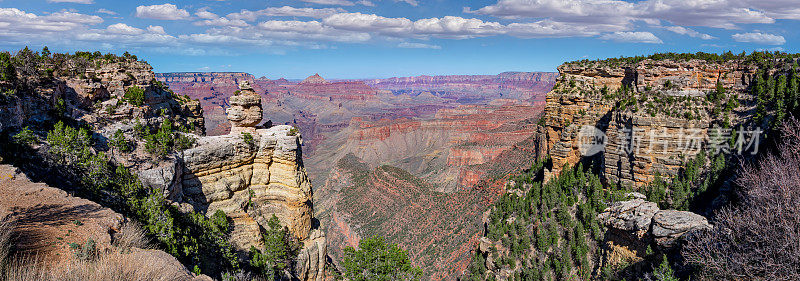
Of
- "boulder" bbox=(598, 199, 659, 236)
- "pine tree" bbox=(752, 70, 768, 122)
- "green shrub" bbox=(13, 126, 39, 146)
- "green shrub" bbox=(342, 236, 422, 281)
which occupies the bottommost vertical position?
"green shrub" bbox=(342, 236, 422, 281)

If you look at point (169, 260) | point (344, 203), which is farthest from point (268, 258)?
point (344, 203)

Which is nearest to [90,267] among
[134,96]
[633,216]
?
[134,96]

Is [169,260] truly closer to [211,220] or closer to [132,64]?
[211,220]

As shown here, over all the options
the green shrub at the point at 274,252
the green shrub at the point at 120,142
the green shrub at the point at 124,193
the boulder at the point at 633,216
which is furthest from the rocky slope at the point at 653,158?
the green shrub at the point at 120,142

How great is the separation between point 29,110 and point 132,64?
6.24 meters

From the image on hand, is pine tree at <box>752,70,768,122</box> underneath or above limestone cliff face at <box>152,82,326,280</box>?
above

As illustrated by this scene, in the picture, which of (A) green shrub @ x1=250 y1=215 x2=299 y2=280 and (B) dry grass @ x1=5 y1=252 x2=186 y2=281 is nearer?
(B) dry grass @ x1=5 y1=252 x2=186 y2=281

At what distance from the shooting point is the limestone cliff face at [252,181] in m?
16.8

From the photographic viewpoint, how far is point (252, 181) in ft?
60.5

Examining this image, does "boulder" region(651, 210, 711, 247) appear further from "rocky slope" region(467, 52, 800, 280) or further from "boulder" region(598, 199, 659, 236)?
"rocky slope" region(467, 52, 800, 280)

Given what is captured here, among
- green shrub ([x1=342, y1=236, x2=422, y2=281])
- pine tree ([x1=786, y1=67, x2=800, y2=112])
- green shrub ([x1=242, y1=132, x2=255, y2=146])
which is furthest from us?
pine tree ([x1=786, y1=67, x2=800, y2=112])

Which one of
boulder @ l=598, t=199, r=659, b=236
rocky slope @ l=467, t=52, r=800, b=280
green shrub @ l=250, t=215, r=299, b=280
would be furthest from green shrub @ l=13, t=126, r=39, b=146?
rocky slope @ l=467, t=52, r=800, b=280

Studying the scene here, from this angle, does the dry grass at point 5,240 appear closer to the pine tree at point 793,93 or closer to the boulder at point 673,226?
the boulder at point 673,226

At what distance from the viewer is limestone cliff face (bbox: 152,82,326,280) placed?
55.1 feet
